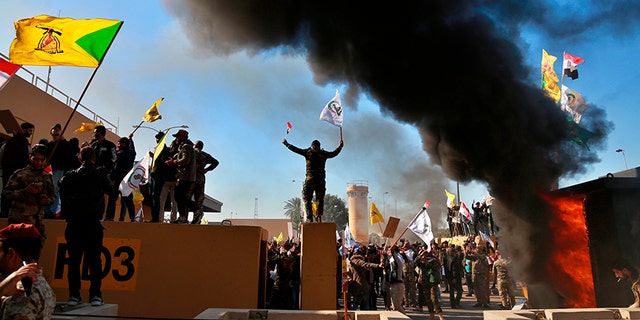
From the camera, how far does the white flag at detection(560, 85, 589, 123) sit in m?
16.3

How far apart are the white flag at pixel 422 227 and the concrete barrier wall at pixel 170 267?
7.04 m

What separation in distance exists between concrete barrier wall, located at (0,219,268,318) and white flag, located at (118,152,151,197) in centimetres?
231

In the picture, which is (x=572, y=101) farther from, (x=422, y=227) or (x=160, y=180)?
(x=160, y=180)

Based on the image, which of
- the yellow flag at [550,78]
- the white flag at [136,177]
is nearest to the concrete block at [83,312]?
the white flag at [136,177]

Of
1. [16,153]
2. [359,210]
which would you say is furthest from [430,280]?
[359,210]

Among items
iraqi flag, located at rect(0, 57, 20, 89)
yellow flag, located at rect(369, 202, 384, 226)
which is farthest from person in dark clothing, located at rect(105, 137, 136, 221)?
yellow flag, located at rect(369, 202, 384, 226)

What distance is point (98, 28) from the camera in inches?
239

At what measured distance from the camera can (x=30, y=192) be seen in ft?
14.4

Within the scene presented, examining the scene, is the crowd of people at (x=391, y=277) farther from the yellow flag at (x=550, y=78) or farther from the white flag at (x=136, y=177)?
the yellow flag at (x=550, y=78)

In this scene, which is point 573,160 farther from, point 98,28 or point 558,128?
point 98,28

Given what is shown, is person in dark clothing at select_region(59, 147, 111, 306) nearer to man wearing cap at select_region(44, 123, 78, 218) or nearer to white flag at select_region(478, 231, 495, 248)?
man wearing cap at select_region(44, 123, 78, 218)

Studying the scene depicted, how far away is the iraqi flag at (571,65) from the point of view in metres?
18.9

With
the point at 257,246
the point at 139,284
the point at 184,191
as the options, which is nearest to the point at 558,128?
the point at 257,246

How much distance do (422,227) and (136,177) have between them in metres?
8.28
